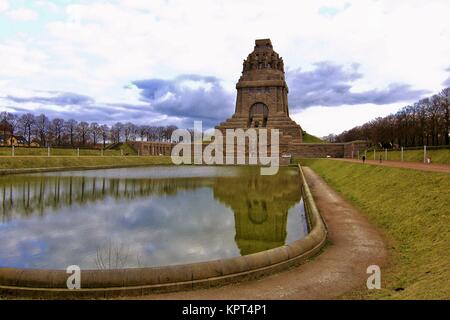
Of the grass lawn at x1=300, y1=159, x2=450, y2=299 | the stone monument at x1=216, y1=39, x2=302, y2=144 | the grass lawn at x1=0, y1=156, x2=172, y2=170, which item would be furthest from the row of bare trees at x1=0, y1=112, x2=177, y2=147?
the grass lawn at x1=300, y1=159, x2=450, y2=299

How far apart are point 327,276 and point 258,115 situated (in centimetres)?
7597

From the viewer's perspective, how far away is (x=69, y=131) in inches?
3713

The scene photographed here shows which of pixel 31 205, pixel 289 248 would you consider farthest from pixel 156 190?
pixel 289 248

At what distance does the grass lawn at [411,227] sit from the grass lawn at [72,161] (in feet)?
122

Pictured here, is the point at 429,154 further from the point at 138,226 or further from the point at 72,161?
the point at 72,161

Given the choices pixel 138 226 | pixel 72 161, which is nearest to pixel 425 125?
pixel 72 161

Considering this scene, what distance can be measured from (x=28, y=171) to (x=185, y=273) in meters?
37.4

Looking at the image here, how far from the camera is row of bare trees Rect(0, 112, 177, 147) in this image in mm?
80625

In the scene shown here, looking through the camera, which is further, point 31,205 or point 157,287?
point 31,205

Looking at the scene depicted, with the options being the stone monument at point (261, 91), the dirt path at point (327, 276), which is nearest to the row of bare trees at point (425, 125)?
the stone monument at point (261, 91)

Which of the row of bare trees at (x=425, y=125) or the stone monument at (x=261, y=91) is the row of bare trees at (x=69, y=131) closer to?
the stone monument at (x=261, y=91)

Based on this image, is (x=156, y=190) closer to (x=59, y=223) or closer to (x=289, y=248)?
(x=59, y=223)

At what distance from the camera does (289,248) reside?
9.28m

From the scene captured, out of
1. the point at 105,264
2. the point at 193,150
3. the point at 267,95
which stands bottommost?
the point at 105,264
